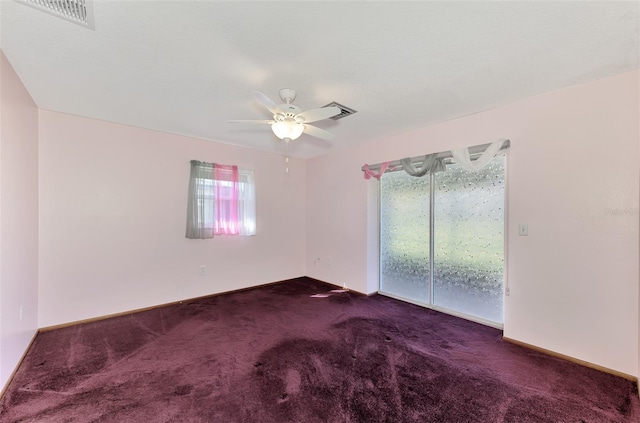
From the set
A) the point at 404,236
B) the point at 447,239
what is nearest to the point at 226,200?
the point at 404,236

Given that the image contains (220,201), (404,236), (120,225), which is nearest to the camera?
(120,225)

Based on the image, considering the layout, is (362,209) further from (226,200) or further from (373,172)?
(226,200)

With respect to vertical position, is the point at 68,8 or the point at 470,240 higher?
the point at 68,8

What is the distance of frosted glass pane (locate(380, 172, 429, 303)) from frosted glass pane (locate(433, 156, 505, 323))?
0.17 m

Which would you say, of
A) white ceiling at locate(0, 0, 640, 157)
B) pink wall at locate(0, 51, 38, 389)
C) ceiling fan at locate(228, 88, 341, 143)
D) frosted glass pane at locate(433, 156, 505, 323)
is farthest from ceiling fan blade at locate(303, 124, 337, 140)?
pink wall at locate(0, 51, 38, 389)

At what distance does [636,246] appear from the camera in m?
1.99

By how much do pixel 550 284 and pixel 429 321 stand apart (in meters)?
1.25

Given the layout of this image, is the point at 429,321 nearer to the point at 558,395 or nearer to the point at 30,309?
the point at 558,395

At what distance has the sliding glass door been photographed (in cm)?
292

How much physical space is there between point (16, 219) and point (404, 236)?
408cm

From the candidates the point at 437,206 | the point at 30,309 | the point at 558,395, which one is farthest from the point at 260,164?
the point at 558,395

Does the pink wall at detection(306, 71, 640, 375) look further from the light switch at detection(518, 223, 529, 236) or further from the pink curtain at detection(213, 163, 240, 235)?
the pink curtain at detection(213, 163, 240, 235)

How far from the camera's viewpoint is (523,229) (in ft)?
8.27

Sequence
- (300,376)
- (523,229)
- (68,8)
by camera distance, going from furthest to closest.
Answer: (523,229)
(300,376)
(68,8)
